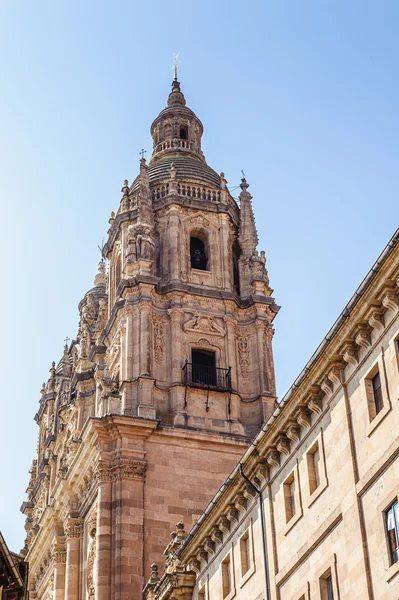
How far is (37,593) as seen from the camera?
6944 cm

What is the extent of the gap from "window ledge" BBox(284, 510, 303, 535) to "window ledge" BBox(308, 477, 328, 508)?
2.72 ft

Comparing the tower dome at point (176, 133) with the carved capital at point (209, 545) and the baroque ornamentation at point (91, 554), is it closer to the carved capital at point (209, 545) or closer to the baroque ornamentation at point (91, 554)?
the baroque ornamentation at point (91, 554)

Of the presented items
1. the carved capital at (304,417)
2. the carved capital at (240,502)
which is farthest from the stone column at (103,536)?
the carved capital at (304,417)

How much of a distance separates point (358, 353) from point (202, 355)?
29.3 meters

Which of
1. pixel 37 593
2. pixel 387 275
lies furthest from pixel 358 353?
pixel 37 593

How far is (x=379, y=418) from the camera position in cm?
3036

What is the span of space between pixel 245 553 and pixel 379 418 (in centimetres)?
1015

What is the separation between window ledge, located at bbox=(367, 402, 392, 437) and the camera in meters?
30.0

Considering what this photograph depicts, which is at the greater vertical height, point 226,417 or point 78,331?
point 78,331

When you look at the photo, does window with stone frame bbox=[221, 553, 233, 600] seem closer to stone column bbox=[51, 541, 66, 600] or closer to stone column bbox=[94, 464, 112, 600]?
stone column bbox=[94, 464, 112, 600]

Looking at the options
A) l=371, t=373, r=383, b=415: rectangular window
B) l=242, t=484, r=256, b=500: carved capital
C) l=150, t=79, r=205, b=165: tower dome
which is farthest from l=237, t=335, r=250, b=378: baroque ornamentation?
l=371, t=373, r=383, b=415: rectangular window

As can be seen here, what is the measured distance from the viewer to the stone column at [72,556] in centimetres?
5847

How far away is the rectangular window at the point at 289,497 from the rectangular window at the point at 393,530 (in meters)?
6.61

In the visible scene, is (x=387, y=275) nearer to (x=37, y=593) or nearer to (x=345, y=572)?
(x=345, y=572)
